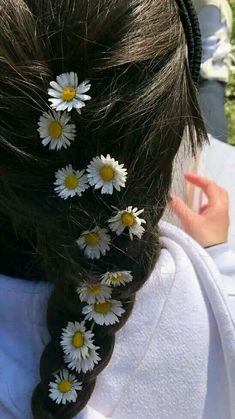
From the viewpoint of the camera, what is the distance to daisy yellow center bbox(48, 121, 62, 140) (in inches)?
28.6

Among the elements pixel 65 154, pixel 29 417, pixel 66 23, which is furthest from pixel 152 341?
pixel 66 23

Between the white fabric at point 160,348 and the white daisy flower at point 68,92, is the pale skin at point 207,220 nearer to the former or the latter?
the white fabric at point 160,348

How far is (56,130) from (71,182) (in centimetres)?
6

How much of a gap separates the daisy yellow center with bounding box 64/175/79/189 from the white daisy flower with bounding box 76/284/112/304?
14 centimetres

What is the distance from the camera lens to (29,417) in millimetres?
898

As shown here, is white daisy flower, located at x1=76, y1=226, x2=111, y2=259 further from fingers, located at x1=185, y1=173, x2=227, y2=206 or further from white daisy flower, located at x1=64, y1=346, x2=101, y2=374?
fingers, located at x1=185, y1=173, x2=227, y2=206

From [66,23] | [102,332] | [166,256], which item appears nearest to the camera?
[66,23]

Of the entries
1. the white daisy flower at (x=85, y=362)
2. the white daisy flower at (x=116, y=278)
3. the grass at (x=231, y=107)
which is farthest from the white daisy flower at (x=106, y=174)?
the grass at (x=231, y=107)

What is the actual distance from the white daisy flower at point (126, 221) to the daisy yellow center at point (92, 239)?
20mm

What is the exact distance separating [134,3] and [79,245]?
265 millimetres

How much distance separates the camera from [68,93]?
0.72 meters

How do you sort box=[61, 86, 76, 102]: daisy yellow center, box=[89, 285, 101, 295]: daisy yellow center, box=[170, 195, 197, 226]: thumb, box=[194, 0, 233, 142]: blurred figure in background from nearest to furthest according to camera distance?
1. box=[61, 86, 76, 102]: daisy yellow center
2. box=[89, 285, 101, 295]: daisy yellow center
3. box=[170, 195, 197, 226]: thumb
4. box=[194, 0, 233, 142]: blurred figure in background

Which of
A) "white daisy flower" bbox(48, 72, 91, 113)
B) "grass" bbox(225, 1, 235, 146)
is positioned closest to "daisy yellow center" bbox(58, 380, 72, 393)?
"white daisy flower" bbox(48, 72, 91, 113)

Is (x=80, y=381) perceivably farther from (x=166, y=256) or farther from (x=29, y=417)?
(x=166, y=256)
